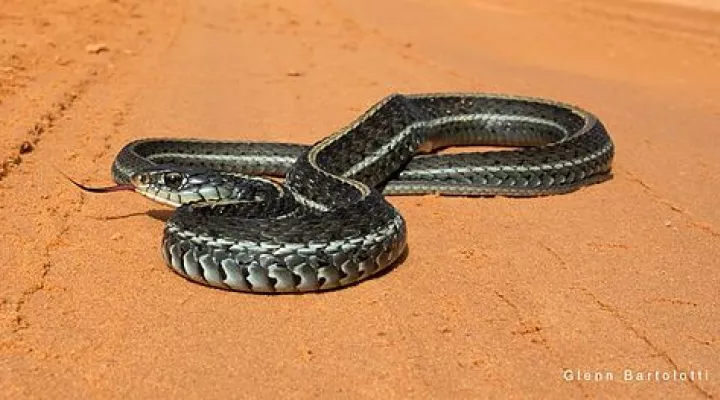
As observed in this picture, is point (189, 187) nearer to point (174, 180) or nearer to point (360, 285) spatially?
point (174, 180)

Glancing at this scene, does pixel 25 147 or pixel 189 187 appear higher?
pixel 189 187

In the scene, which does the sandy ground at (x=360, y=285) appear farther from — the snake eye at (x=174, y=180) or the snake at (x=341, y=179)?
the snake eye at (x=174, y=180)

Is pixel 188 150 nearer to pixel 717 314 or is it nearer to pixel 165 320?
pixel 165 320

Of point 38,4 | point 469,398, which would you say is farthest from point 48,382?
point 38,4

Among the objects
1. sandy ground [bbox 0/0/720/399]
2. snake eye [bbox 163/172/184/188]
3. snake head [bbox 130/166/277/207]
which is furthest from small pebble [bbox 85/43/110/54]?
snake eye [bbox 163/172/184/188]

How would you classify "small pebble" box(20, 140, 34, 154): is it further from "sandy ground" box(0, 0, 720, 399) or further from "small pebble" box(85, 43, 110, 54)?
"small pebble" box(85, 43, 110, 54)

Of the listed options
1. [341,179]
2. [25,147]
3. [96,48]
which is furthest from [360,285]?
[96,48]

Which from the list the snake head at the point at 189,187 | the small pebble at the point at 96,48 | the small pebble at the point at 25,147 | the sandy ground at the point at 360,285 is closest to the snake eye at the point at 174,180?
the snake head at the point at 189,187
